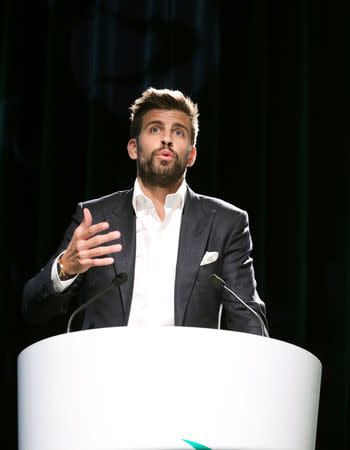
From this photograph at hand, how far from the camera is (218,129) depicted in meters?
2.57

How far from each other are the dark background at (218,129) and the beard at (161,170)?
1.06 feet

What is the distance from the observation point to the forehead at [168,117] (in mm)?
2207

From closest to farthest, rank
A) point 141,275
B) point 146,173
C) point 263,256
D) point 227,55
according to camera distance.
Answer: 1. point 141,275
2. point 146,173
3. point 263,256
4. point 227,55

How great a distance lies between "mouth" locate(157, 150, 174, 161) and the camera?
2.17 meters

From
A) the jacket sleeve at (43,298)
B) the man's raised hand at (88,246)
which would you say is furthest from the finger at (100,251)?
the jacket sleeve at (43,298)

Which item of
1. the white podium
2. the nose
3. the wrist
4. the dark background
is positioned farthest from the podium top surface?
the dark background

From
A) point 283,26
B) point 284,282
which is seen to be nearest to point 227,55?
point 283,26

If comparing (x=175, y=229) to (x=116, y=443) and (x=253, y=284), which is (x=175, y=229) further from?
(x=116, y=443)

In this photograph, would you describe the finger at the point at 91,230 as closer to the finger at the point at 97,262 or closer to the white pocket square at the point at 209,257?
the finger at the point at 97,262

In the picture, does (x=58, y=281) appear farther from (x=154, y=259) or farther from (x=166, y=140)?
(x=166, y=140)

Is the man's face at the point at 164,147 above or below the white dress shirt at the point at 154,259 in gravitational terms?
above

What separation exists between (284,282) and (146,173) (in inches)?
26.8

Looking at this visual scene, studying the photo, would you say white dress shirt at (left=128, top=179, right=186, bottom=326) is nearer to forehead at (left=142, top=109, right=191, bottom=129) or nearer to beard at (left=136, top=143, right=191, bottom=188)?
beard at (left=136, top=143, right=191, bottom=188)

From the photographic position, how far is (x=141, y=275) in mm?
2016
